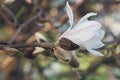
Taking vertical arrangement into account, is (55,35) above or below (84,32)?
above


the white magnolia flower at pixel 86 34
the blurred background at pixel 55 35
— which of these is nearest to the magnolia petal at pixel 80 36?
the white magnolia flower at pixel 86 34

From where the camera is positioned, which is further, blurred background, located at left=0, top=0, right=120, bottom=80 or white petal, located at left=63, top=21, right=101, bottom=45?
blurred background, located at left=0, top=0, right=120, bottom=80

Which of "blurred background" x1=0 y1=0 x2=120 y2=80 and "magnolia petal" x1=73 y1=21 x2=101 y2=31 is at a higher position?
"blurred background" x1=0 y1=0 x2=120 y2=80

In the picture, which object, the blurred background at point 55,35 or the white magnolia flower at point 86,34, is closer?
the white magnolia flower at point 86,34

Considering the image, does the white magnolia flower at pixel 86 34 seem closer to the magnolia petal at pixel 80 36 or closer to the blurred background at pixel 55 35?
the magnolia petal at pixel 80 36

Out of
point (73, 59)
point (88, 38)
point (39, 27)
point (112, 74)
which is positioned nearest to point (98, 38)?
point (88, 38)

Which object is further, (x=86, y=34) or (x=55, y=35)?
(x=55, y=35)

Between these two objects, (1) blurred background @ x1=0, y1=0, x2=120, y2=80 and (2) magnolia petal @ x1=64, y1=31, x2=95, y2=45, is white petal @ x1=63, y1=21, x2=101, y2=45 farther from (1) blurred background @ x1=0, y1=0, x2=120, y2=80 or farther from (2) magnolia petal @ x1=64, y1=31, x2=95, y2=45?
(1) blurred background @ x1=0, y1=0, x2=120, y2=80

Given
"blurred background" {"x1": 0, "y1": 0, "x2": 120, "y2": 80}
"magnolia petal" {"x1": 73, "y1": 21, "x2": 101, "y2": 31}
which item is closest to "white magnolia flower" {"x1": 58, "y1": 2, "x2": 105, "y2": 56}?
"magnolia petal" {"x1": 73, "y1": 21, "x2": 101, "y2": 31}

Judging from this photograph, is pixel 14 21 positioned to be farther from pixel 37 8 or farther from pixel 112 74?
pixel 112 74

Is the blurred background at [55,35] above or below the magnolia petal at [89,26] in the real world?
above

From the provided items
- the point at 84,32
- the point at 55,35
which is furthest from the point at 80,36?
the point at 55,35

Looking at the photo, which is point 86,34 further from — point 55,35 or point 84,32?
point 55,35
